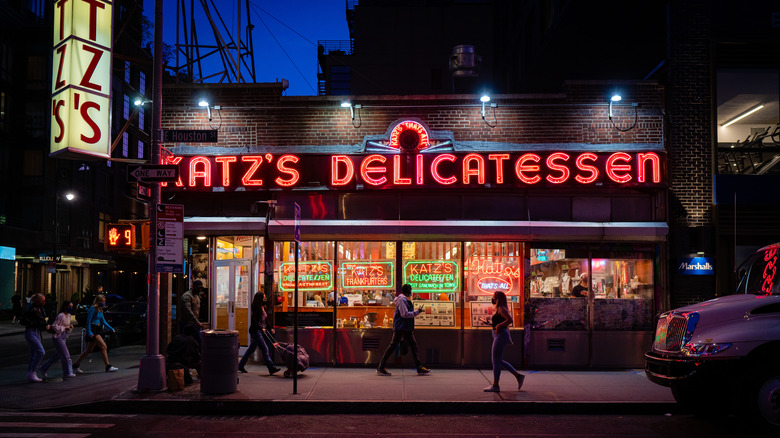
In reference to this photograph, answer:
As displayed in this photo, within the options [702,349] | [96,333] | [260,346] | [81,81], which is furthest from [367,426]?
[81,81]

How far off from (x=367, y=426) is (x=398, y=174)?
21.4 feet

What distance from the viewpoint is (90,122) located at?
12070 mm

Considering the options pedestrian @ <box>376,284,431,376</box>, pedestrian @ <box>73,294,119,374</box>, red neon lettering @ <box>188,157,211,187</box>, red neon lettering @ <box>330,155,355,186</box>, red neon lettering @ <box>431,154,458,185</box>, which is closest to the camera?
pedestrian @ <box>376,284,431,376</box>

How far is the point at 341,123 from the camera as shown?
578 inches

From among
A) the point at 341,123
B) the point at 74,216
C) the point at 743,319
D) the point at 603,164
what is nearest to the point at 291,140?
the point at 341,123

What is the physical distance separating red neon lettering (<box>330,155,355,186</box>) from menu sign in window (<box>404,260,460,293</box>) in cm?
241

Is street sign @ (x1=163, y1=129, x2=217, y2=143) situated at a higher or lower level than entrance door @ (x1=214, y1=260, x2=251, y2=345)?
higher

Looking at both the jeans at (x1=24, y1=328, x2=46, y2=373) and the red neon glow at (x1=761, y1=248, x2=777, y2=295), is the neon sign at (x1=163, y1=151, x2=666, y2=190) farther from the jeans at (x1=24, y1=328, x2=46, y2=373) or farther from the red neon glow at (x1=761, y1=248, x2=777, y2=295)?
the red neon glow at (x1=761, y1=248, x2=777, y2=295)

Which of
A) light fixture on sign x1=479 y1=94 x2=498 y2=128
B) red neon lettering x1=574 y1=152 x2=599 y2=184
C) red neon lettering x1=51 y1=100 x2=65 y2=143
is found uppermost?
light fixture on sign x1=479 y1=94 x2=498 y2=128

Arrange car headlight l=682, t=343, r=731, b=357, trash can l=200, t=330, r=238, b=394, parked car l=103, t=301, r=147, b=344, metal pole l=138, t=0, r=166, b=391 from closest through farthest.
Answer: car headlight l=682, t=343, r=731, b=357
trash can l=200, t=330, r=238, b=394
metal pole l=138, t=0, r=166, b=391
parked car l=103, t=301, r=147, b=344

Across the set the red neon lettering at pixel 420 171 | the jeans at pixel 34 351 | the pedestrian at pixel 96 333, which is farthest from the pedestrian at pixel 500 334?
the jeans at pixel 34 351

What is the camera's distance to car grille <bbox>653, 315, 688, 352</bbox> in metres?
8.68

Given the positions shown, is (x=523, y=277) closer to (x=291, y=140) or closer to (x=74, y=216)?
(x=291, y=140)

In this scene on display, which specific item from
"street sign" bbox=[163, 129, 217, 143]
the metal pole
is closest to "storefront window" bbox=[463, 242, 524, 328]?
"street sign" bbox=[163, 129, 217, 143]
